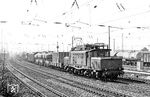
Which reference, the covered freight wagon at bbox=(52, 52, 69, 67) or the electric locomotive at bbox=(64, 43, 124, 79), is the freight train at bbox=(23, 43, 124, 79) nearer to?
the electric locomotive at bbox=(64, 43, 124, 79)

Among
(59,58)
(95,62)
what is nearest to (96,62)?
(95,62)

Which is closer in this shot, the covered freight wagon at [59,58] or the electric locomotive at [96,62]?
the electric locomotive at [96,62]

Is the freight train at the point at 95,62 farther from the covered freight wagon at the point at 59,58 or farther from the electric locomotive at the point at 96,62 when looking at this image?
the covered freight wagon at the point at 59,58

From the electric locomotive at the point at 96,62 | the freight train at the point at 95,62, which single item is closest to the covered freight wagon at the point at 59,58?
the freight train at the point at 95,62

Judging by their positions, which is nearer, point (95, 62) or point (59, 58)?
point (95, 62)

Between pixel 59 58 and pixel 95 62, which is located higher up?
pixel 95 62

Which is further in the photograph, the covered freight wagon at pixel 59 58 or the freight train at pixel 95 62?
the covered freight wagon at pixel 59 58

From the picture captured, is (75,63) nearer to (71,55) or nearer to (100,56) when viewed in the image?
(71,55)

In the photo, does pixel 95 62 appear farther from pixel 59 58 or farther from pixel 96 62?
pixel 59 58

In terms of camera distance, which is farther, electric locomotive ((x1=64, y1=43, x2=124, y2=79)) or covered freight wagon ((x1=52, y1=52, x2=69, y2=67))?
covered freight wagon ((x1=52, y1=52, x2=69, y2=67))

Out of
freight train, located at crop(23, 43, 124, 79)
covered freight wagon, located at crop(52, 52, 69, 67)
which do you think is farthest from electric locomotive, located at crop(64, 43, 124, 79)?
covered freight wagon, located at crop(52, 52, 69, 67)

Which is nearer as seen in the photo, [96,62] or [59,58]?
[96,62]

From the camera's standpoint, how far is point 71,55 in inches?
1053

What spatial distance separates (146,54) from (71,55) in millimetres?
22738
